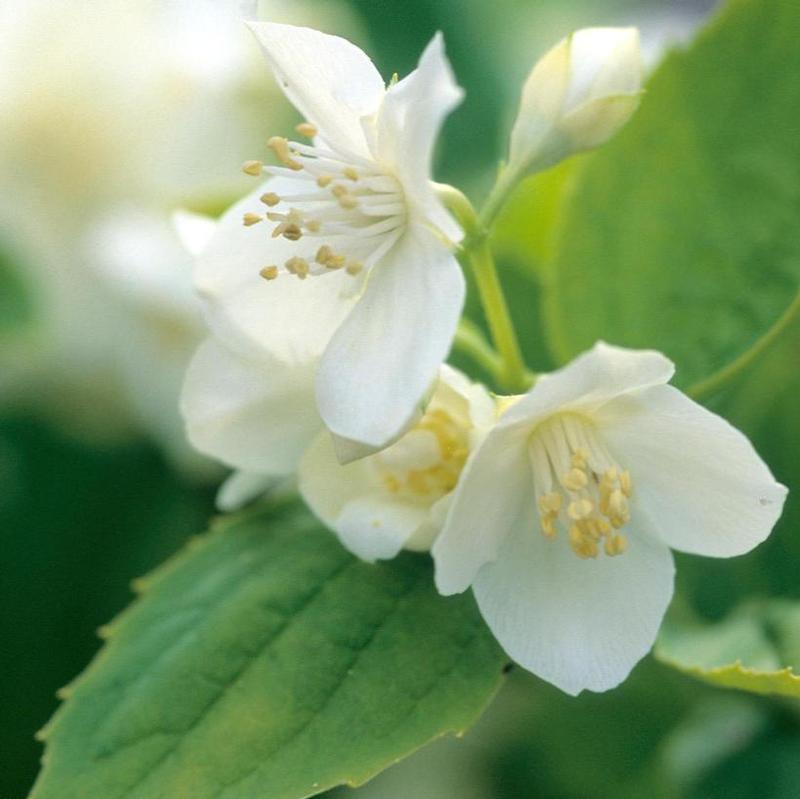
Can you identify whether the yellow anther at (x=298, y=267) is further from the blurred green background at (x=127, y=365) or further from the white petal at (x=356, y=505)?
the blurred green background at (x=127, y=365)

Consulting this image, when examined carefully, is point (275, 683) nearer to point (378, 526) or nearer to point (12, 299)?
point (378, 526)

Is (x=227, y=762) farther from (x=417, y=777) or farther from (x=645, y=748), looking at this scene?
(x=417, y=777)

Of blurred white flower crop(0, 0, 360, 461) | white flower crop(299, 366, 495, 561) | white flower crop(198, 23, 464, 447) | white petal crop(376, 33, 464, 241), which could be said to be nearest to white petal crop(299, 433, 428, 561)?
white flower crop(299, 366, 495, 561)

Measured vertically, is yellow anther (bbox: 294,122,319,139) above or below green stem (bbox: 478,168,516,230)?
above

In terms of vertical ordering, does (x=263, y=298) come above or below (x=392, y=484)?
above

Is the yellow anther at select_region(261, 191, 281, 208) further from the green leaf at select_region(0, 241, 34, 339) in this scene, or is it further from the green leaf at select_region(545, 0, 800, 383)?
the green leaf at select_region(0, 241, 34, 339)

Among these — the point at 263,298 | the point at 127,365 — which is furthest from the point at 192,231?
the point at 127,365

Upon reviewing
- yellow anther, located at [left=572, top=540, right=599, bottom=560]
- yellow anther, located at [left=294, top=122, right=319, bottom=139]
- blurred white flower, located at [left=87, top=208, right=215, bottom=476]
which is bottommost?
blurred white flower, located at [left=87, top=208, right=215, bottom=476]
